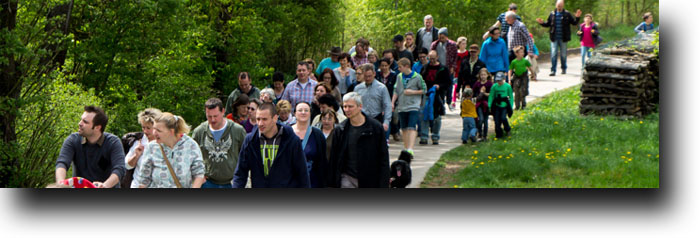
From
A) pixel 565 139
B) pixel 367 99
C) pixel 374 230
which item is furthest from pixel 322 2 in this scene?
pixel 374 230

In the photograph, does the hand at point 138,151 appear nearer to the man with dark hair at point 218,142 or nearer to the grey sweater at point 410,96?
the man with dark hair at point 218,142

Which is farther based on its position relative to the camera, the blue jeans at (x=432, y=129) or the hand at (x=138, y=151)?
the blue jeans at (x=432, y=129)

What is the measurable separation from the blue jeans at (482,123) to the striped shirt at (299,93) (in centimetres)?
196

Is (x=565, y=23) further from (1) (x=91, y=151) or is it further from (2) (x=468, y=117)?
(1) (x=91, y=151)

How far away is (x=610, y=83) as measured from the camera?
9.11 m

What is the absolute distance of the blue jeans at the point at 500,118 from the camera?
32.6ft

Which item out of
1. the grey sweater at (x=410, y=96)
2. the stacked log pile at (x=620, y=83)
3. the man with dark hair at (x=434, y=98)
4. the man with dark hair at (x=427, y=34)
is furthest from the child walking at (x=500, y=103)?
the man with dark hair at (x=427, y=34)

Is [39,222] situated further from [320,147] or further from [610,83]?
[610,83]

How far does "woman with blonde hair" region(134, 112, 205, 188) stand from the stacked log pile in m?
4.39

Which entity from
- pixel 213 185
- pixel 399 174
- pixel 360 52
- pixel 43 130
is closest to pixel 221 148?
pixel 213 185

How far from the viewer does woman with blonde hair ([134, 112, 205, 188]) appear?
6.11 metres

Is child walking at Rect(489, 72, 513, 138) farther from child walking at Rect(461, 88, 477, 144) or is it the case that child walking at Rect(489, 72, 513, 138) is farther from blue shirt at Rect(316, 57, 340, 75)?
blue shirt at Rect(316, 57, 340, 75)

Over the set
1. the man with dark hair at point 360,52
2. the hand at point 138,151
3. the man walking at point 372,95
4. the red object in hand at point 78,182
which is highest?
the man with dark hair at point 360,52

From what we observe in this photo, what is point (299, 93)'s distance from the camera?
9461 mm
